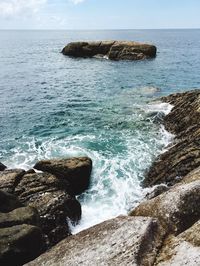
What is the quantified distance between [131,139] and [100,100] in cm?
1311

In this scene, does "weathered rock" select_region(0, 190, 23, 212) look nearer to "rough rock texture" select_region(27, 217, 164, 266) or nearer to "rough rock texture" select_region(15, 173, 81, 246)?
"rough rock texture" select_region(15, 173, 81, 246)

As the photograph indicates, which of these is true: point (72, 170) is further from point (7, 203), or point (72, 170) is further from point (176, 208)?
point (176, 208)

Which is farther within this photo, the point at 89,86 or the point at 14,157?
the point at 89,86

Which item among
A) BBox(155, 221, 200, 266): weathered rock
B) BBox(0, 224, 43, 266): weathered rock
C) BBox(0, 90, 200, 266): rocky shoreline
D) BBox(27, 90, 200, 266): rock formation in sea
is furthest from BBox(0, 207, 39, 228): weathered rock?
BBox(155, 221, 200, 266): weathered rock

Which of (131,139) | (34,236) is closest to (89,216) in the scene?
(34,236)

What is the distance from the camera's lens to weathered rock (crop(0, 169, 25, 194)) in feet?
57.0

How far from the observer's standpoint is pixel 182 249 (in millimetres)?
9844

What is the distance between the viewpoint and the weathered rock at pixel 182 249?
30.6ft

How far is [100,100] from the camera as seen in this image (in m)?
39.9

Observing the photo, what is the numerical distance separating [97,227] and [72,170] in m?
8.50

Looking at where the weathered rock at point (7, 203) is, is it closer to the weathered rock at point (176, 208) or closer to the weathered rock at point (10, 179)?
the weathered rock at point (10, 179)

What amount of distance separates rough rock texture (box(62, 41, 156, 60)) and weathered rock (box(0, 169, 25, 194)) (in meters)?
63.0

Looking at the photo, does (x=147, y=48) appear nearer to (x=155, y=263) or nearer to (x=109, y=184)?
(x=109, y=184)

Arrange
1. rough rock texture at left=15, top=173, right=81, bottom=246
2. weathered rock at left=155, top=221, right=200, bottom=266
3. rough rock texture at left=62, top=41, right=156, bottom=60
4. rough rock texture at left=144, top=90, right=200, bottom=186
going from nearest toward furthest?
weathered rock at left=155, top=221, right=200, bottom=266
rough rock texture at left=15, top=173, right=81, bottom=246
rough rock texture at left=144, top=90, right=200, bottom=186
rough rock texture at left=62, top=41, right=156, bottom=60
